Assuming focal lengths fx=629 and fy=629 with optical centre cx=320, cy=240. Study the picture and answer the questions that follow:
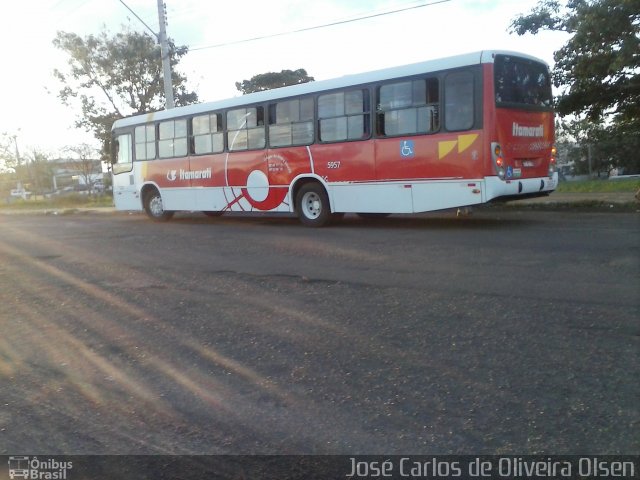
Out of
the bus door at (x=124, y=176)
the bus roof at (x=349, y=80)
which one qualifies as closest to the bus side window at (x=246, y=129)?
the bus roof at (x=349, y=80)

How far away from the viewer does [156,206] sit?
1753 cm

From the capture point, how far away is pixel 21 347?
17.7 ft

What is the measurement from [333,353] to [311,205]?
8959 millimetres

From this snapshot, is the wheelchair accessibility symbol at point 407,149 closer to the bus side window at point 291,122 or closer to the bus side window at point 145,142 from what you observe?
the bus side window at point 291,122

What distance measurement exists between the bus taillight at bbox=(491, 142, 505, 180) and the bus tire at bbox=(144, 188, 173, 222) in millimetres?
9673

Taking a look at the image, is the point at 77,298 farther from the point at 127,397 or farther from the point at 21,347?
the point at 127,397

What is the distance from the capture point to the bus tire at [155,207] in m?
17.4

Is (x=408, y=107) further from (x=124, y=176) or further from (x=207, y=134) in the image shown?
(x=124, y=176)

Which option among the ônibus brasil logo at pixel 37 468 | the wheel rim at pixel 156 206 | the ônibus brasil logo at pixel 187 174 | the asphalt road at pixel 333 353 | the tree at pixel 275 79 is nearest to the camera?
the ônibus brasil logo at pixel 37 468

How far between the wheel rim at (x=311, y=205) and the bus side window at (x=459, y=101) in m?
3.42

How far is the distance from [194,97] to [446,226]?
2320 centimetres

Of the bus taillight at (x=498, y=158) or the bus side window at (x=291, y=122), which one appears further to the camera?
the bus side window at (x=291, y=122)

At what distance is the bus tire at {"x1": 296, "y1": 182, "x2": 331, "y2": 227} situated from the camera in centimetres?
1323

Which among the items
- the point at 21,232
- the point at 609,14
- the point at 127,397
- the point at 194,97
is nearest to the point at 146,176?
the point at 21,232
